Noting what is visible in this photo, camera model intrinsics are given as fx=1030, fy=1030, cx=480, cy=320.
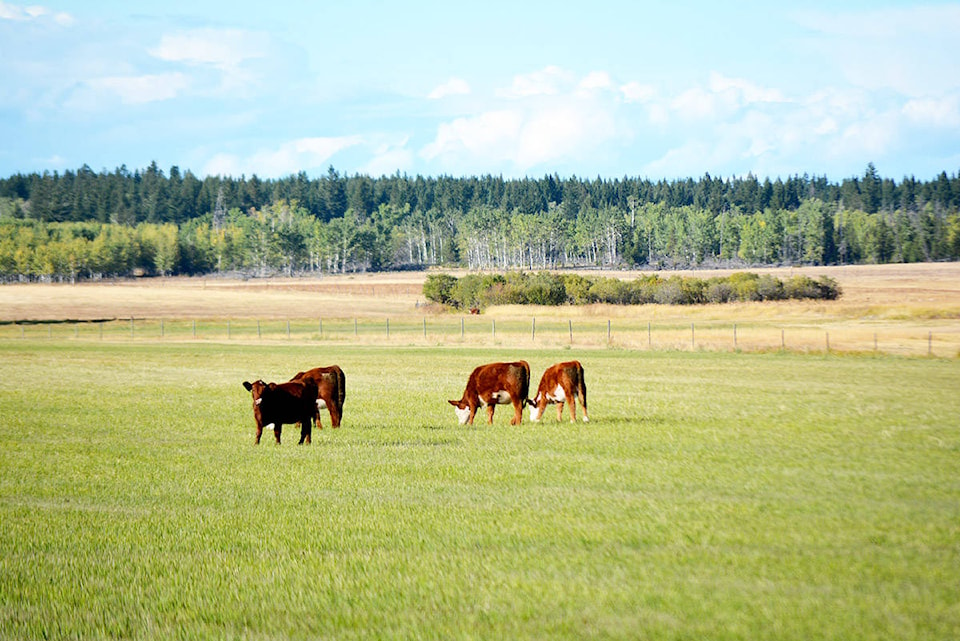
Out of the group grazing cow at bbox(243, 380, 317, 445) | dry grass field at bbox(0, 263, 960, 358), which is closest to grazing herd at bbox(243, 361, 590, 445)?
grazing cow at bbox(243, 380, 317, 445)

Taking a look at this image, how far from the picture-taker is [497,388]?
23.1m

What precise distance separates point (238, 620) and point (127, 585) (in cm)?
174

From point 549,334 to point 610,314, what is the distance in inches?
930

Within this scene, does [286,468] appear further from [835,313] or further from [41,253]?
[41,253]

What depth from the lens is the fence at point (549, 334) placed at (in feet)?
198

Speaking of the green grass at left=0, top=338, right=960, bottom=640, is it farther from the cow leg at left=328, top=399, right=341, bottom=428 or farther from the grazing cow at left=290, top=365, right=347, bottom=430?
the grazing cow at left=290, top=365, right=347, bottom=430

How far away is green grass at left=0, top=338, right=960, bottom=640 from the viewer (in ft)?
28.8

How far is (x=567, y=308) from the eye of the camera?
10238 cm

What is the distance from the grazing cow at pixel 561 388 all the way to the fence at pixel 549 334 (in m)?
36.3

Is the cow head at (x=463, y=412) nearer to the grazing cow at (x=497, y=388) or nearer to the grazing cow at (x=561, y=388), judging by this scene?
the grazing cow at (x=497, y=388)

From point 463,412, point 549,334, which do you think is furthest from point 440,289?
point 463,412

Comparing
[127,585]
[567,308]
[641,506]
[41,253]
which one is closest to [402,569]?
[127,585]

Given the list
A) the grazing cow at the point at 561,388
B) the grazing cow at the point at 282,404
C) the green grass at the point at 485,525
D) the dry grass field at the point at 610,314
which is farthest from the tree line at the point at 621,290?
the grazing cow at the point at 282,404

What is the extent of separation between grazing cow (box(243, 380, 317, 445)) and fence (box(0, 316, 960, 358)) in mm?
41349
